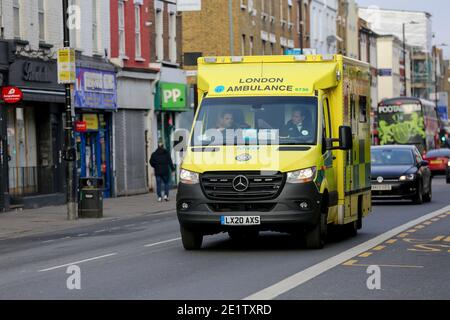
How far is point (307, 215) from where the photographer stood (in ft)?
62.4

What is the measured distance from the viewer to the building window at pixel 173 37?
54906 mm

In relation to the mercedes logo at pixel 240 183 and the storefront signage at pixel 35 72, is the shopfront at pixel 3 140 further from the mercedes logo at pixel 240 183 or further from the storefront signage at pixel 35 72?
the mercedes logo at pixel 240 183

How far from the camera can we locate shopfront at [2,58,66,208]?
38.3m

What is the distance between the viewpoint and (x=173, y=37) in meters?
55.2

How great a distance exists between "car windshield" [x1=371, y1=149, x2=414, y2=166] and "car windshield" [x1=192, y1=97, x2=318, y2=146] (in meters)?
16.0

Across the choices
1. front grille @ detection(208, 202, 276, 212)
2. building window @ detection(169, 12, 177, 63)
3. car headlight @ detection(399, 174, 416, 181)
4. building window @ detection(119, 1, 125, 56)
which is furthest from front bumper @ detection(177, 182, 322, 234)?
building window @ detection(169, 12, 177, 63)

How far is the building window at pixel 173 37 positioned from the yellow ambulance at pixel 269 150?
3356cm

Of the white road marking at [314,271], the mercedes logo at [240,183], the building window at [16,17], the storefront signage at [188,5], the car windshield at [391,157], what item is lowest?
the white road marking at [314,271]

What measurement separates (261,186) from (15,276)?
419cm

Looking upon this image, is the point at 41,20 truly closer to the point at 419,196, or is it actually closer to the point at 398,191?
the point at 398,191

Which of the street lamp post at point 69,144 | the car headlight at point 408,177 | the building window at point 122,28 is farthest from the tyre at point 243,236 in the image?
the building window at point 122,28

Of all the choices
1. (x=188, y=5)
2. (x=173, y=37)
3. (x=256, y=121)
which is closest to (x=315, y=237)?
(x=256, y=121)
